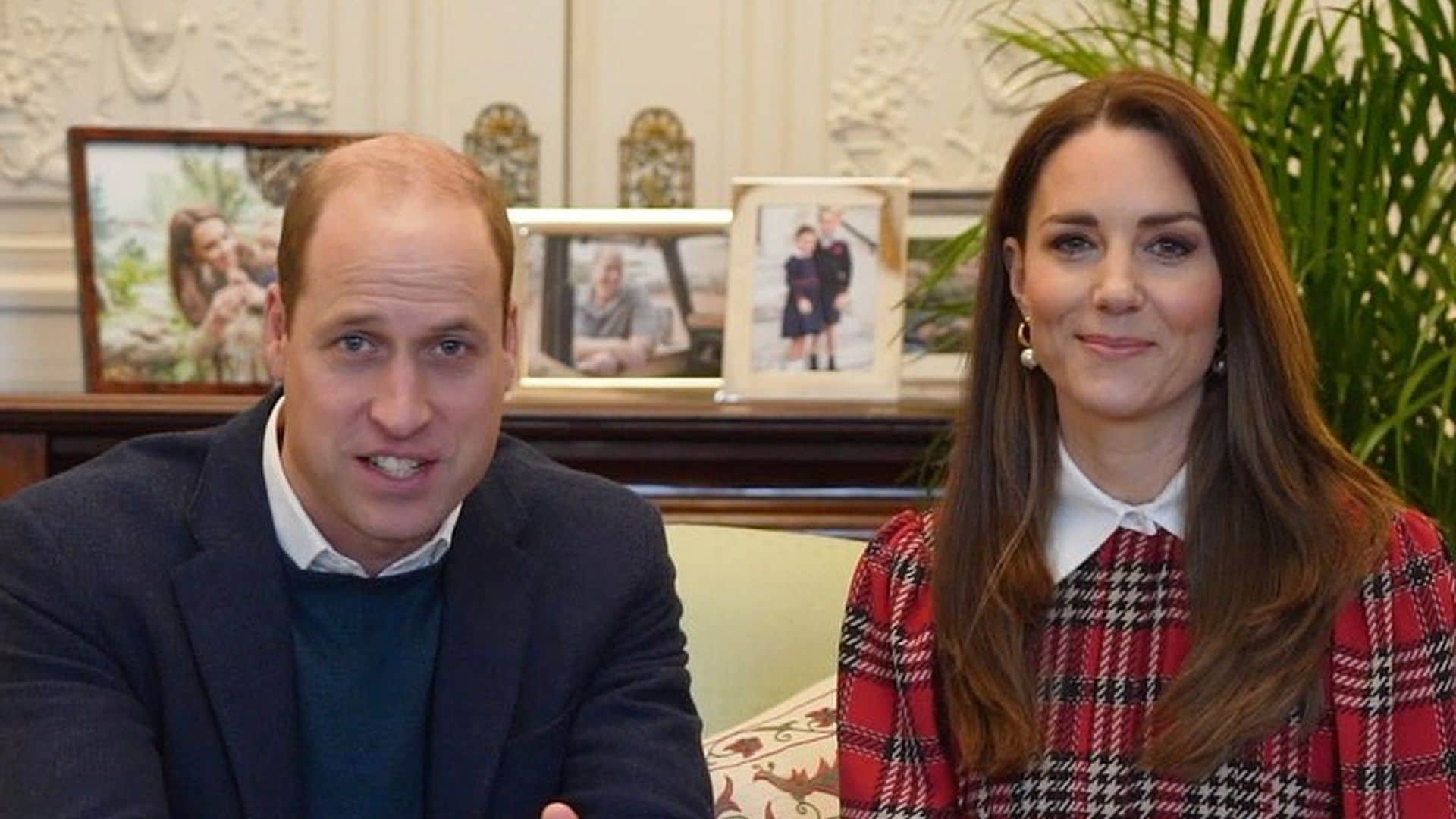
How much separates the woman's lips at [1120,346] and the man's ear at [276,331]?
2.47 feet

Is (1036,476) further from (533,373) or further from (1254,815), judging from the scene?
(533,373)

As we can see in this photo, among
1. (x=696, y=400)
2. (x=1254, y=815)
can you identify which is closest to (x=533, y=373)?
(x=696, y=400)

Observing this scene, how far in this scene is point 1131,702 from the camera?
7.45 ft

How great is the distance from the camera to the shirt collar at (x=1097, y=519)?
90.7 inches

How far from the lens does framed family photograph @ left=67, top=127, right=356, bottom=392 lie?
374 cm

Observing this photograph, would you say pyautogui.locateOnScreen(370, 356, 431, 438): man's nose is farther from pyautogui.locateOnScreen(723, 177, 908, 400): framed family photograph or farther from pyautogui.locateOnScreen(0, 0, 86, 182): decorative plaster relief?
pyautogui.locateOnScreen(0, 0, 86, 182): decorative plaster relief

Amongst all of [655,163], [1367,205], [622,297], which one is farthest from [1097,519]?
[655,163]

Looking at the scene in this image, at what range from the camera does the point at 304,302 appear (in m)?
2.18

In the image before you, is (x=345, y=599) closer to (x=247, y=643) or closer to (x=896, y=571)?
(x=247, y=643)

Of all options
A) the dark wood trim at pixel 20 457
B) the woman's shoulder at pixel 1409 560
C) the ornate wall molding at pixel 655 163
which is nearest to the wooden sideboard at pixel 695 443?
the dark wood trim at pixel 20 457

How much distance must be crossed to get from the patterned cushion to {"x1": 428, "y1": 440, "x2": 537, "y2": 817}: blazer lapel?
362mm

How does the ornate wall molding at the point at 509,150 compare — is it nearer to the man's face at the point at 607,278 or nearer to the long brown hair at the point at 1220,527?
the man's face at the point at 607,278

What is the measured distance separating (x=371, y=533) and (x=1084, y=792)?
0.70 meters

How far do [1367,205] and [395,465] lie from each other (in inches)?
55.2
